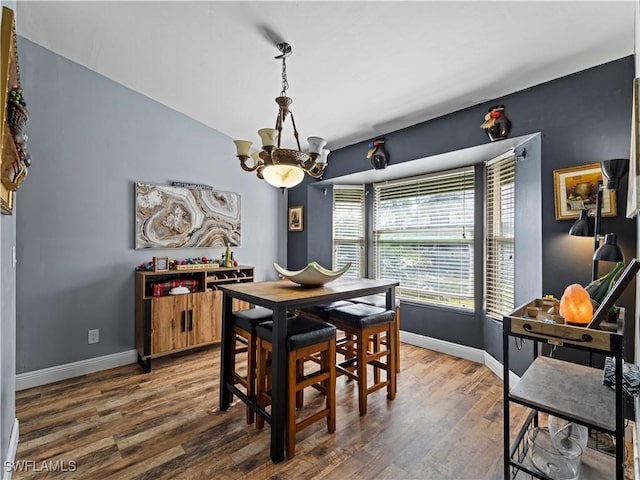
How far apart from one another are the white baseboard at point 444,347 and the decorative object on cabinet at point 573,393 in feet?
5.13

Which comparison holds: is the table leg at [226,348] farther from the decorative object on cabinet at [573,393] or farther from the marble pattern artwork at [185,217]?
the decorative object on cabinet at [573,393]

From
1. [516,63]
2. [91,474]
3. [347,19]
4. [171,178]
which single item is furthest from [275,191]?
[91,474]

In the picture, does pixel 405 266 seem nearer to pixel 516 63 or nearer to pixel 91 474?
pixel 516 63

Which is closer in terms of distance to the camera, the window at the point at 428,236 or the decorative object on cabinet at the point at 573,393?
the decorative object on cabinet at the point at 573,393

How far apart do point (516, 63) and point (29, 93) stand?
3846mm

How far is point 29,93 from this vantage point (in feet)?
8.70

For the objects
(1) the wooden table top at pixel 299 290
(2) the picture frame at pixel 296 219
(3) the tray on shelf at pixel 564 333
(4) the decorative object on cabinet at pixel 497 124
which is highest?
(4) the decorative object on cabinet at pixel 497 124

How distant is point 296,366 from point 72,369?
2.29 metres

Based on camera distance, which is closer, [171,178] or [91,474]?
[91,474]

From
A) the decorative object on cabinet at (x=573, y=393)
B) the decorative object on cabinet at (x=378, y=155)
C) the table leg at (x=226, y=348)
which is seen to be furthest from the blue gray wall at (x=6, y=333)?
the decorative object on cabinet at (x=378, y=155)

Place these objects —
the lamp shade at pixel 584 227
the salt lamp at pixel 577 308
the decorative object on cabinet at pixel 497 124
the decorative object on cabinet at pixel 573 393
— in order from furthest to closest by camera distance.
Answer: the decorative object on cabinet at pixel 497 124
the lamp shade at pixel 584 227
the salt lamp at pixel 577 308
the decorative object on cabinet at pixel 573 393

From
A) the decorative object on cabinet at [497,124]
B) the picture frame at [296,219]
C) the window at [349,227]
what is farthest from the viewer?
the picture frame at [296,219]

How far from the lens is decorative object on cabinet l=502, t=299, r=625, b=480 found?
1224 millimetres

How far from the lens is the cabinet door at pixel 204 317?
127 inches
